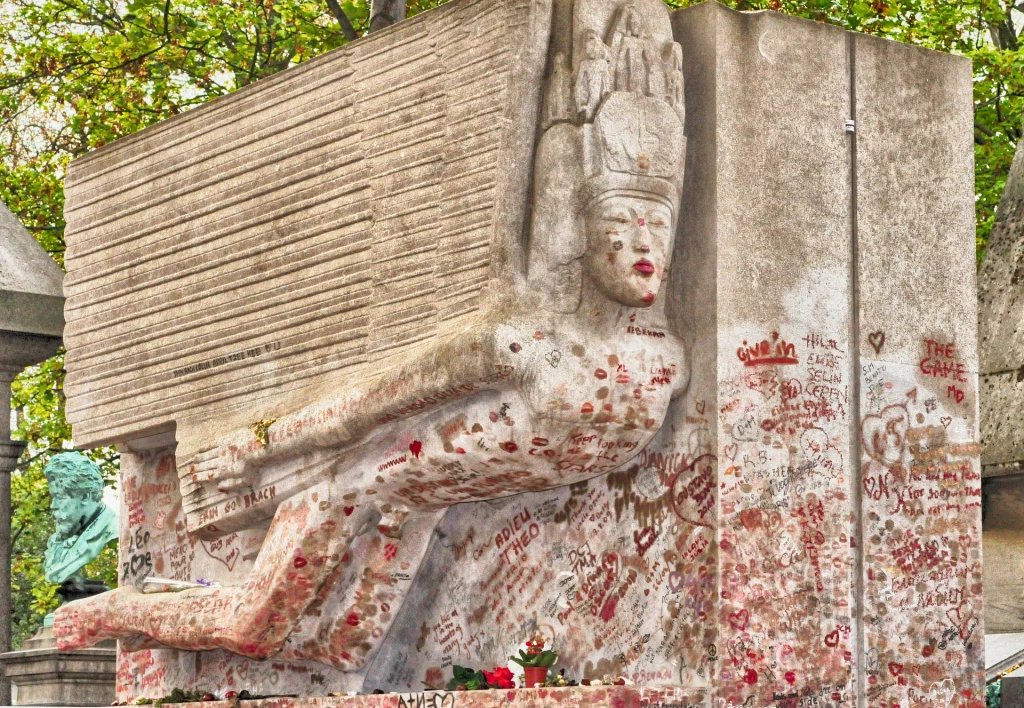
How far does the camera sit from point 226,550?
451 inches

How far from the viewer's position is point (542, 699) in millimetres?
8797

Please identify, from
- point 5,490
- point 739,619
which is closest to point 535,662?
point 739,619

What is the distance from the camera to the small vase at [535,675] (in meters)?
9.03

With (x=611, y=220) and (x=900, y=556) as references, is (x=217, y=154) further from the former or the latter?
(x=900, y=556)

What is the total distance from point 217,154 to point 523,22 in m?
2.62

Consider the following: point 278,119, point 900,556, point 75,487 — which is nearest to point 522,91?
point 278,119

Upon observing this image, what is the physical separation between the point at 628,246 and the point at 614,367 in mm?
552

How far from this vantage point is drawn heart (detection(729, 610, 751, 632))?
8.64 meters

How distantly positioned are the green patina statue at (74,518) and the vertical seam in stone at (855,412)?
7.33 meters

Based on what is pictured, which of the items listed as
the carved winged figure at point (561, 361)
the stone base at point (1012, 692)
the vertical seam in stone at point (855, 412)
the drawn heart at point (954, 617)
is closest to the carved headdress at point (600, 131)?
the carved winged figure at point (561, 361)

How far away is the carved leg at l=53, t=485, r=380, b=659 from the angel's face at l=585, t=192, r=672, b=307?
6.24 ft

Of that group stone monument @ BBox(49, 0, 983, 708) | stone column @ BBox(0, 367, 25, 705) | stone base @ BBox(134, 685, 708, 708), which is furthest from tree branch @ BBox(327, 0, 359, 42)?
stone base @ BBox(134, 685, 708, 708)

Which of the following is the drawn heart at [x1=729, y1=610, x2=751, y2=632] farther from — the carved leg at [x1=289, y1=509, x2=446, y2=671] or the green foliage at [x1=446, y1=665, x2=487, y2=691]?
the carved leg at [x1=289, y1=509, x2=446, y2=671]

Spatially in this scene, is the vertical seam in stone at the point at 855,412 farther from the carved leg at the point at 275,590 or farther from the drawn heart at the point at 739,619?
the carved leg at the point at 275,590
